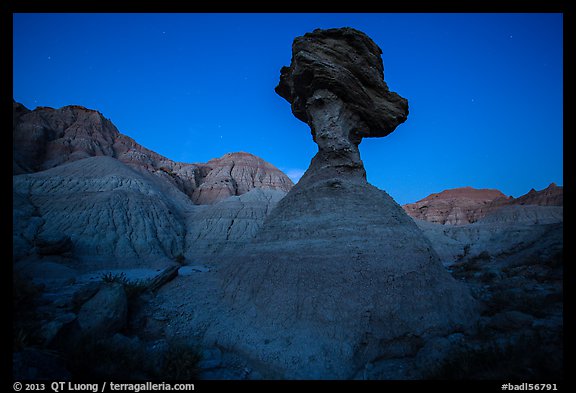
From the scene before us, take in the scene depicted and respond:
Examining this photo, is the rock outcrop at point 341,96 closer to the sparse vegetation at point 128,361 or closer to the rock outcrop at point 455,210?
the sparse vegetation at point 128,361

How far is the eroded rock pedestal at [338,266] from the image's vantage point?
595 cm

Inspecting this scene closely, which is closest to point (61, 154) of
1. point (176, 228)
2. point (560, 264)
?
point (176, 228)

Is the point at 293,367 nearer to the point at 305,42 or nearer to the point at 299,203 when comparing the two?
the point at 299,203

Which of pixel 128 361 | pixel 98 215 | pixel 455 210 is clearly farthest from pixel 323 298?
pixel 455 210

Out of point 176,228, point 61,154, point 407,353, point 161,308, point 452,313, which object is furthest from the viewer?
point 61,154

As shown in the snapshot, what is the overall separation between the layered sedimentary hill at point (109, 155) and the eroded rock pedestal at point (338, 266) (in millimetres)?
33911

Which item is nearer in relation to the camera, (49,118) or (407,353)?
(407,353)

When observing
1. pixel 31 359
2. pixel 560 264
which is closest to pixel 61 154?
pixel 31 359

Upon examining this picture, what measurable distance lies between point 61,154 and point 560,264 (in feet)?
180
